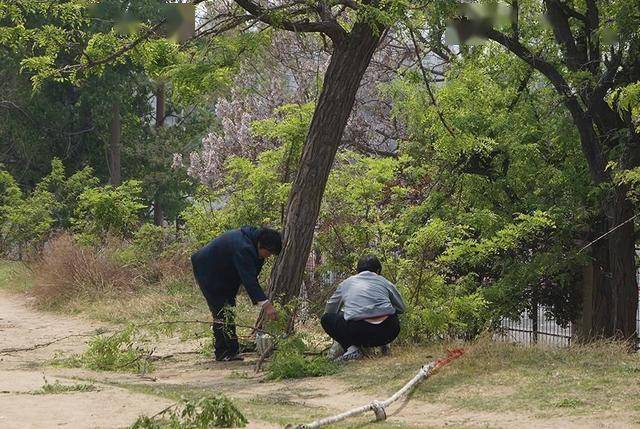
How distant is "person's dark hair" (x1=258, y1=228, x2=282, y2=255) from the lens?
12.1 m

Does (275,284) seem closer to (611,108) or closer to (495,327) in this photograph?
(495,327)

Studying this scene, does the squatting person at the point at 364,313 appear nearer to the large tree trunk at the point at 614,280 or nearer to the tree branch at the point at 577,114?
the large tree trunk at the point at 614,280

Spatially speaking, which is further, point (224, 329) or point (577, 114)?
point (577, 114)

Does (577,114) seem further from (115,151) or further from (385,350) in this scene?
(115,151)

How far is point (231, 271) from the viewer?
1248 cm

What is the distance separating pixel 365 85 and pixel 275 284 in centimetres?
1434

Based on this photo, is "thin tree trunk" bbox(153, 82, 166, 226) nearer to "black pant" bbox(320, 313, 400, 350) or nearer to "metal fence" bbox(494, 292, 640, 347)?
"metal fence" bbox(494, 292, 640, 347)

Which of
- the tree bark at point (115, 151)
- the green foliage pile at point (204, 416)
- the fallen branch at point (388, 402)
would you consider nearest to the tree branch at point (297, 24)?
the fallen branch at point (388, 402)

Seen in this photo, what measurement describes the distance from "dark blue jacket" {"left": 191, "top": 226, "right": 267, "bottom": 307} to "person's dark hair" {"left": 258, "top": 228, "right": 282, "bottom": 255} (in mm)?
85

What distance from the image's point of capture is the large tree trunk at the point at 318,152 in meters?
13.3

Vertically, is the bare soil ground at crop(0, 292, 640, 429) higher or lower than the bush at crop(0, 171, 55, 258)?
lower

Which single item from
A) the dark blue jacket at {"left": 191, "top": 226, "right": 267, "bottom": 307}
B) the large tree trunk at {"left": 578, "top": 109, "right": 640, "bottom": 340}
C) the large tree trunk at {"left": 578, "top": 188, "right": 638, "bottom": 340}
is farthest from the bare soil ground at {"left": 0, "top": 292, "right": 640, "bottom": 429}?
the large tree trunk at {"left": 578, "top": 188, "right": 638, "bottom": 340}

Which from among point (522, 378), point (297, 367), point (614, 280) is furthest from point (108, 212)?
point (522, 378)

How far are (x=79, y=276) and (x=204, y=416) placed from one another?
44.5 feet
